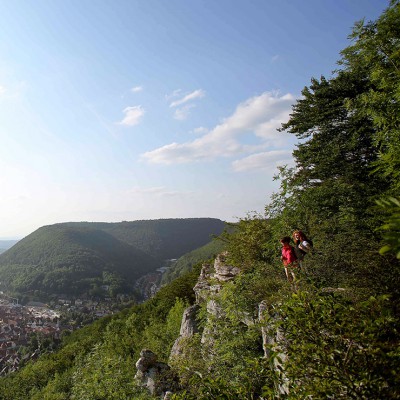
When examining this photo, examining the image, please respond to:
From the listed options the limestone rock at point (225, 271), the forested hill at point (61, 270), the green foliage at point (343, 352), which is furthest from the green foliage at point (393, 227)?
the forested hill at point (61, 270)

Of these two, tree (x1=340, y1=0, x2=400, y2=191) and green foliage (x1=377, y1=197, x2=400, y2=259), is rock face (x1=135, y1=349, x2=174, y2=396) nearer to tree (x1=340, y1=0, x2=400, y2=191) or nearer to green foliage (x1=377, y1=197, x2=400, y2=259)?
tree (x1=340, y1=0, x2=400, y2=191)

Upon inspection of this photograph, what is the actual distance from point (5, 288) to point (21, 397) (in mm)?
150908

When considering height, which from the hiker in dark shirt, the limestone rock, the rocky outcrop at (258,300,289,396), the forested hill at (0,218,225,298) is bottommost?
the forested hill at (0,218,225,298)

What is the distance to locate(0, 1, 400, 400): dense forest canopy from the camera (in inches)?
126

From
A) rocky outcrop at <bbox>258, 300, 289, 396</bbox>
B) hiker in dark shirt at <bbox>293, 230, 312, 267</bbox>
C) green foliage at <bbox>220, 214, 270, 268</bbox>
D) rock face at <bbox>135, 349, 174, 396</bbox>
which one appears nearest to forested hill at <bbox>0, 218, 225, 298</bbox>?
rock face at <bbox>135, 349, 174, 396</bbox>

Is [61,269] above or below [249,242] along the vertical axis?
below

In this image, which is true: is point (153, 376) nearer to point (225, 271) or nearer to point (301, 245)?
point (225, 271)

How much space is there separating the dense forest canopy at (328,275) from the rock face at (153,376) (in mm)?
605

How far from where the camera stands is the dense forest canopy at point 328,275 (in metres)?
3.21

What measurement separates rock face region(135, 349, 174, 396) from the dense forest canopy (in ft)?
1.99

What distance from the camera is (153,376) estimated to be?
14109mm

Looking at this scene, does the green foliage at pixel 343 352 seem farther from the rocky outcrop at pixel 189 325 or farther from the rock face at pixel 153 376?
the rocky outcrop at pixel 189 325

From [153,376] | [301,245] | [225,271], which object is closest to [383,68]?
[301,245]

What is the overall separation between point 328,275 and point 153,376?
10.2 m
